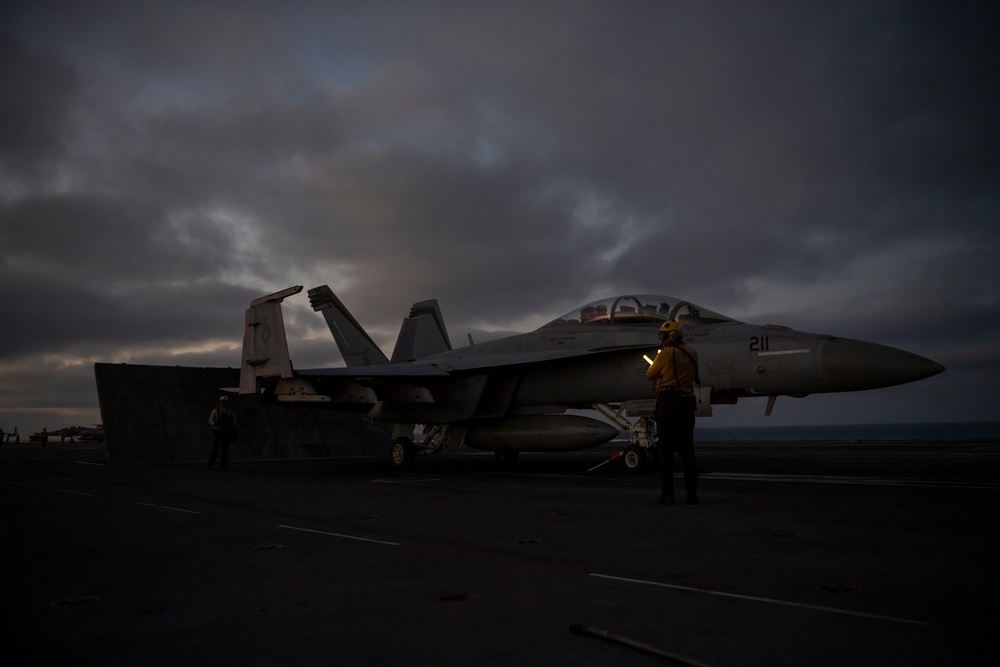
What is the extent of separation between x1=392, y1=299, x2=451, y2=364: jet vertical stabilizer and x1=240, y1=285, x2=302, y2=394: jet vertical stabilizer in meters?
6.36

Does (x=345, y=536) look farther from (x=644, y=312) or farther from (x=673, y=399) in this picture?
(x=644, y=312)

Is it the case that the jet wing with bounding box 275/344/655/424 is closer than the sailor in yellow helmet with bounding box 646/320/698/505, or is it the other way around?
the sailor in yellow helmet with bounding box 646/320/698/505

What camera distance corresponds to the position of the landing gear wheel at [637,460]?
37.2ft

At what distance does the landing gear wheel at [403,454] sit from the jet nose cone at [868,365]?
8605 millimetres

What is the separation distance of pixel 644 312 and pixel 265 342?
306 inches

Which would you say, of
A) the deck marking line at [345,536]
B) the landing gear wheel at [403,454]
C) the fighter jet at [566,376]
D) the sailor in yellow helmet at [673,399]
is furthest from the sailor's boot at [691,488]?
the landing gear wheel at [403,454]

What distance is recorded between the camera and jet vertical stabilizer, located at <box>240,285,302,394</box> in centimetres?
1353

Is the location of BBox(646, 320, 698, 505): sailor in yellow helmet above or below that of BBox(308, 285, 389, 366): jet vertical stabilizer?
→ below

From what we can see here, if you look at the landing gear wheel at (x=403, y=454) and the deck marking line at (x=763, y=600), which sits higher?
the deck marking line at (x=763, y=600)

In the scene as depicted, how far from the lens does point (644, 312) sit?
39.9 ft

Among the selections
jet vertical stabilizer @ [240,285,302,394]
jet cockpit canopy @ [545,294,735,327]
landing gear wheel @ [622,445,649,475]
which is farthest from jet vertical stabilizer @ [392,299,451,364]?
landing gear wheel @ [622,445,649,475]

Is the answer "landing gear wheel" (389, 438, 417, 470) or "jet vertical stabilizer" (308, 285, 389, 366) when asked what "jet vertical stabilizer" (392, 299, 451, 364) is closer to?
"jet vertical stabilizer" (308, 285, 389, 366)

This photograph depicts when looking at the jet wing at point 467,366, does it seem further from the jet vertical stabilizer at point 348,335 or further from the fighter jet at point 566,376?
the jet vertical stabilizer at point 348,335

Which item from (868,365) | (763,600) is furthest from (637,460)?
(763,600)
